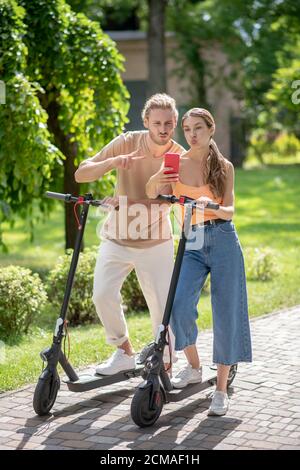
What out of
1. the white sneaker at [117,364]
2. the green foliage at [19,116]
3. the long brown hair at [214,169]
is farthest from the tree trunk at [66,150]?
the long brown hair at [214,169]

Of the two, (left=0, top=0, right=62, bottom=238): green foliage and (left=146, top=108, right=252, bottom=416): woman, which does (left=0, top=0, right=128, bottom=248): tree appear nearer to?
(left=0, top=0, right=62, bottom=238): green foliage

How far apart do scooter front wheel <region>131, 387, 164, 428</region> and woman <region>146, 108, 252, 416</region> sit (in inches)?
15.6

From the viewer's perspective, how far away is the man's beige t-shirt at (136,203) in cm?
606

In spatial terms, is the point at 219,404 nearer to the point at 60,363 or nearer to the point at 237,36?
the point at 60,363

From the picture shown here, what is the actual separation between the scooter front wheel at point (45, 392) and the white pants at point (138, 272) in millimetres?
600

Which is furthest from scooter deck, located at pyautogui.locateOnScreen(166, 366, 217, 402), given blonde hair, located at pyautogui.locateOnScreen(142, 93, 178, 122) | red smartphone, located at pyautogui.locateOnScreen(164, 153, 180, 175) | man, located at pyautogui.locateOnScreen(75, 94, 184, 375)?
blonde hair, located at pyautogui.locateOnScreen(142, 93, 178, 122)

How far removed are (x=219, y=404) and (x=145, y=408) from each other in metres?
0.56

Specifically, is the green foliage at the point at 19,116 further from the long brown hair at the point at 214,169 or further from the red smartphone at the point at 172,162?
the red smartphone at the point at 172,162

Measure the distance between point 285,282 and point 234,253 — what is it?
508cm

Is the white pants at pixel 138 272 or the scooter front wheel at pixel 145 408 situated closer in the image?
the scooter front wheel at pixel 145 408

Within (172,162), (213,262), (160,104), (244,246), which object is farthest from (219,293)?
(244,246)

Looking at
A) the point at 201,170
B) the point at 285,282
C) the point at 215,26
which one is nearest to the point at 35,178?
the point at 285,282

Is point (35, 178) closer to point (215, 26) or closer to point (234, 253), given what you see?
point (234, 253)

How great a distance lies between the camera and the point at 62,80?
10.2 m
